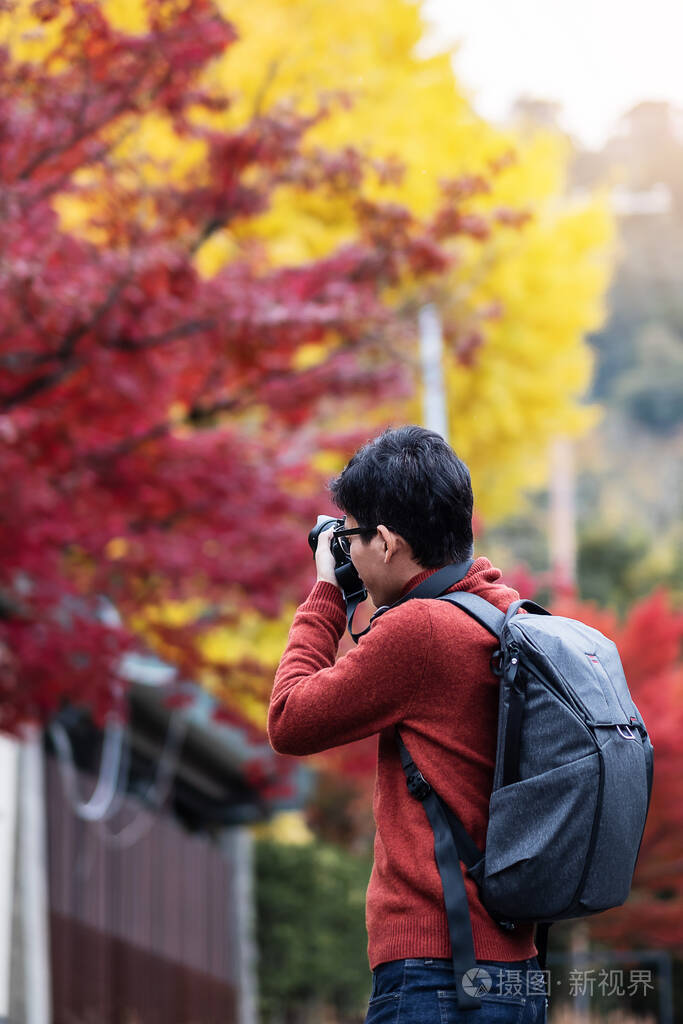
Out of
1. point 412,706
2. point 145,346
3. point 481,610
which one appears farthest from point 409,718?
point 145,346

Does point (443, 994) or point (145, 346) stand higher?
point (145, 346)

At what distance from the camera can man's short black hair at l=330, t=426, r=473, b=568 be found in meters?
2.06

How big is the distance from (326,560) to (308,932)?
42.9 feet

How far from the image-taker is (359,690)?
1.99 metres

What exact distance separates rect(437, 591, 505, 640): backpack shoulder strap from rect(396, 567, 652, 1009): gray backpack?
64mm

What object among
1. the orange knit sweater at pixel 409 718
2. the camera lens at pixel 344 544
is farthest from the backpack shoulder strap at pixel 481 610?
the camera lens at pixel 344 544

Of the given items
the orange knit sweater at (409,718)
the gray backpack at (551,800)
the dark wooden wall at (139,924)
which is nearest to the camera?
the gray backpack at (551,800)

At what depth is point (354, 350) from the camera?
273 inches

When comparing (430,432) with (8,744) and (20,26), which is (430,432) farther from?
(8,744)

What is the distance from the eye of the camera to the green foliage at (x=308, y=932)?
1413 centimetres

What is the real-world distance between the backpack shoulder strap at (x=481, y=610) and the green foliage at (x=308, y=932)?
13.0 m

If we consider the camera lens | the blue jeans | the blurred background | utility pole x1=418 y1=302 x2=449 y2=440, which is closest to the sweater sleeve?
the camera lens
